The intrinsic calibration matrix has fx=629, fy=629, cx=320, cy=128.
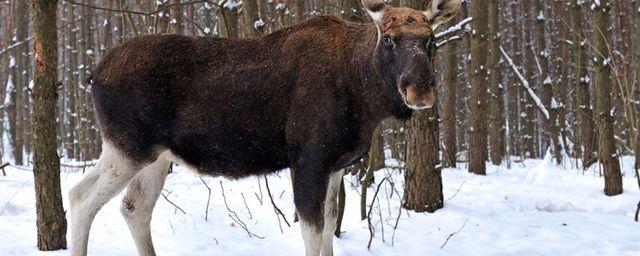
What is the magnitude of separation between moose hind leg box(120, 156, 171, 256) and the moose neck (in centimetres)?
181

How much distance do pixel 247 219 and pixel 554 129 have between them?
14.5 m

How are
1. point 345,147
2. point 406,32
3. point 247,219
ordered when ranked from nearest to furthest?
point 406,32 → point 345,147 → point 247,219

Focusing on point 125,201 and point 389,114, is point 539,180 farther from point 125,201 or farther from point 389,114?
point 125,201

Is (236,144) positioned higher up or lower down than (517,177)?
higher up

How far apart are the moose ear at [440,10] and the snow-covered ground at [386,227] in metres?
2.04

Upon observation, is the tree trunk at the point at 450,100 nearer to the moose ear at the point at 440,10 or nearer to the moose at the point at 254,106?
the moose ear at the point at 440,10

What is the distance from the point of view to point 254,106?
4.89m

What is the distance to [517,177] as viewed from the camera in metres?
12.6

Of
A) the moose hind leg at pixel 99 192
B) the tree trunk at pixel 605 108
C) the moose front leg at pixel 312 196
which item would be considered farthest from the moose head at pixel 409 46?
the tree trunk at pixel 605 108

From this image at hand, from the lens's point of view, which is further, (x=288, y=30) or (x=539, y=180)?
(x=539, y=180)

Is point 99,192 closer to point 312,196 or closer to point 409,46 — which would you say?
point 312,196

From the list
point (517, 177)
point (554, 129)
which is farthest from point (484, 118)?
point (554, 129)

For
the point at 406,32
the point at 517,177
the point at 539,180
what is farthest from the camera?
the point at 517,177

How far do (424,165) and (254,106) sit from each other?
3.01 metres
